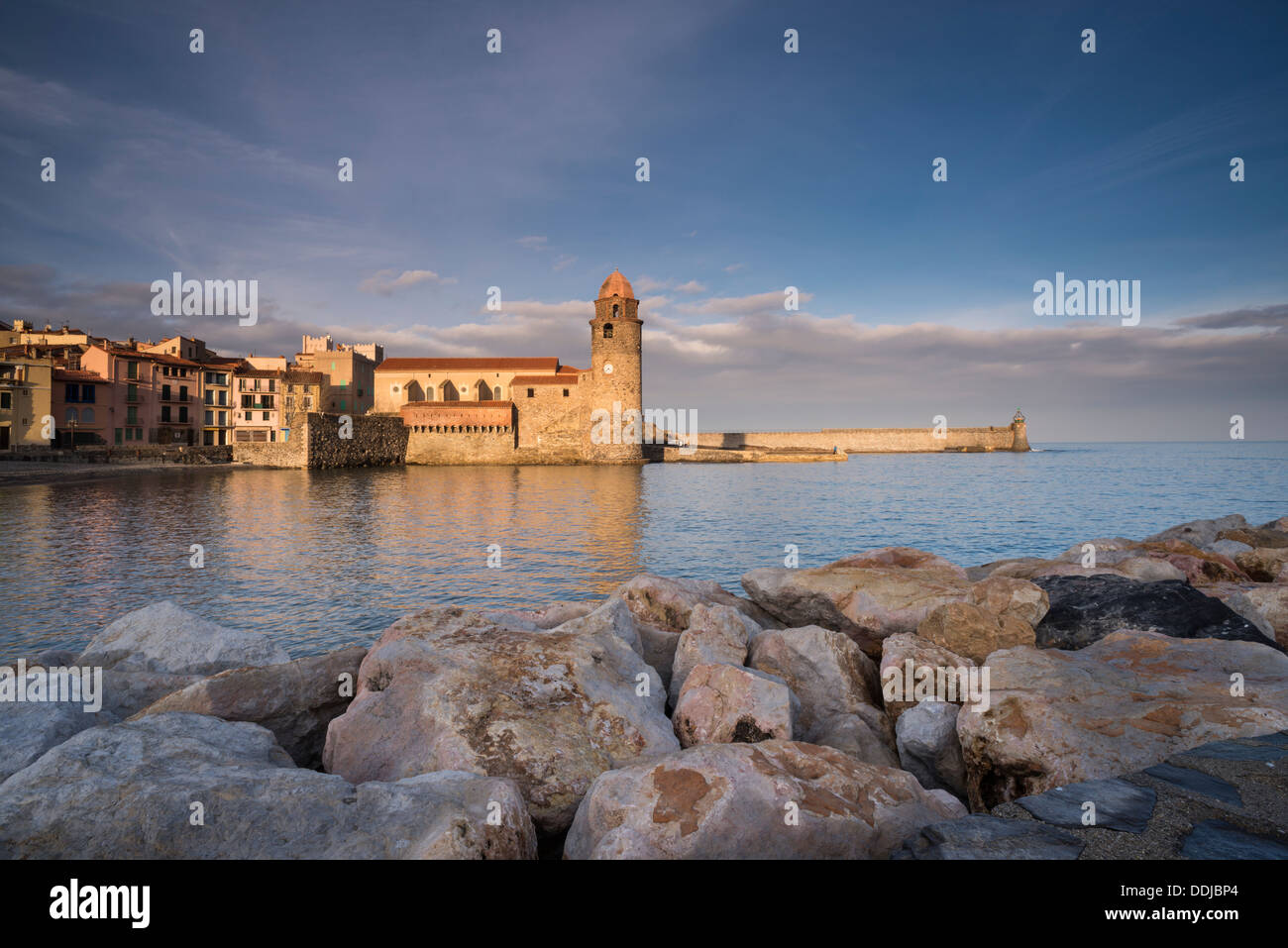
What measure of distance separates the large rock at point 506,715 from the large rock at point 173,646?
7.97ft

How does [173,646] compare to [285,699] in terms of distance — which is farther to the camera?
[173,646]

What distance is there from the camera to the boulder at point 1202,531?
14.8 meters

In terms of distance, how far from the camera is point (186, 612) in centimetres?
697

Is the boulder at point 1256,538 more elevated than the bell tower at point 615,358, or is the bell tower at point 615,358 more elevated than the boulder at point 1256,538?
the bell tower at point 615,358

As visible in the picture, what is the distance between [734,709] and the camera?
4.76 m

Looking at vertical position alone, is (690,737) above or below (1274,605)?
below

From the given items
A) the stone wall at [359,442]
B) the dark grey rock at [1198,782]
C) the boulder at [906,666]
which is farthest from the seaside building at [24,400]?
the dark grey rock at [1198,782]

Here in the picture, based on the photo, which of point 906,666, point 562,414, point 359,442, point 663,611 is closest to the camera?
point 906,666

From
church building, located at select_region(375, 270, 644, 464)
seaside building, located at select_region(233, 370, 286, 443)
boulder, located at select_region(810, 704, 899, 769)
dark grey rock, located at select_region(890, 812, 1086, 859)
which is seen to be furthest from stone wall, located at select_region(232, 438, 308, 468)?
dark grey rock, located at select_region(890, 812, 1086, 859)

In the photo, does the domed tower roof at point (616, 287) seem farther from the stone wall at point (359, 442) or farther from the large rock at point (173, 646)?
the large rock at point (173, 646)

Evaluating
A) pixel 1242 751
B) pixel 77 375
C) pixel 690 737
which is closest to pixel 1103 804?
pixel 1242 751

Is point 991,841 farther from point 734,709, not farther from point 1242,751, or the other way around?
point 734,709

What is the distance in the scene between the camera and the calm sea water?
12.2 metres

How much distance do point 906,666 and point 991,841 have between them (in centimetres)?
312
